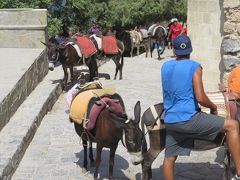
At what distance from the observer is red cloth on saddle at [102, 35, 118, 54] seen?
14.2m

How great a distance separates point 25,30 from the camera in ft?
48.3

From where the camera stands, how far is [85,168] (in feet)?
24.4

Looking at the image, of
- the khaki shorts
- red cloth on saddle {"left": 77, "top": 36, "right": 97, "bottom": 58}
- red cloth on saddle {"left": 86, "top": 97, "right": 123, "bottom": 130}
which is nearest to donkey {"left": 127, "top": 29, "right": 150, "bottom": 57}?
red cloth on saddle {"left": 77, "top": 36, "right": 97, "bottom": 58}

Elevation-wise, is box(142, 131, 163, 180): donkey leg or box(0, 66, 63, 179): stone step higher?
box(142, 131, 163, 180): donkey leg

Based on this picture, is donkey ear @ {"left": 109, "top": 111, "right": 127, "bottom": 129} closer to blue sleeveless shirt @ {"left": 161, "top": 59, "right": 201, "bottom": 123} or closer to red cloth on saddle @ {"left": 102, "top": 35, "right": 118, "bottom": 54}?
blue sleeveless shirt @ {"left": 161, "top": 59, "right": 201, "bottom": 123}

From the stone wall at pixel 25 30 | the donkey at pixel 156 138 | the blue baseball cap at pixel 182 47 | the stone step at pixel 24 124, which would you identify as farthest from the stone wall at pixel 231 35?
the stone wall at pixel 25 30

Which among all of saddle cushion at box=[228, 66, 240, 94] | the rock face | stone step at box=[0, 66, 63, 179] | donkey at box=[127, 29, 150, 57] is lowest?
donkey at box=[127, 29, 150, 57]

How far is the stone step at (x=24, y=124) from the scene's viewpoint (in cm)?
699

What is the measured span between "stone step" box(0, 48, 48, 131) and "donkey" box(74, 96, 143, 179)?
188 cm

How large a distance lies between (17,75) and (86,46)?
10.7 ft

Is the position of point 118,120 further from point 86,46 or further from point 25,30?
point 25,30

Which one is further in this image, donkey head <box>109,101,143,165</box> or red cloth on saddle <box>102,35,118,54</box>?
red cloth on saddle <box>102,35,118,54</box>

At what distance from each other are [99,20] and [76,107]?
27.0 metres

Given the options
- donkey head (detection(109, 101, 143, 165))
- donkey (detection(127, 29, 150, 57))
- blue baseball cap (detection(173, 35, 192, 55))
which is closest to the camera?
blue baseball cap (detection(173, 35, 192, 55))
